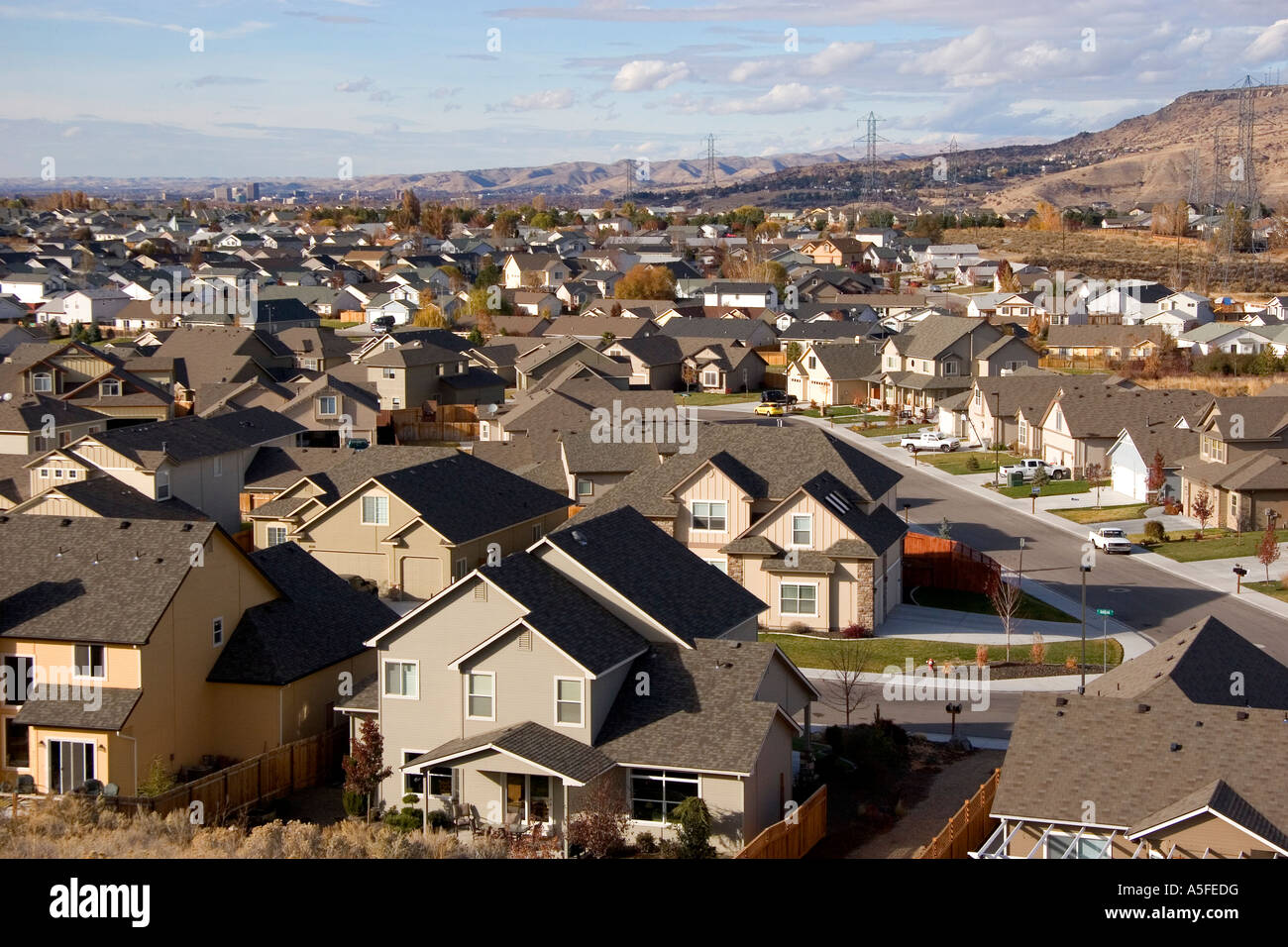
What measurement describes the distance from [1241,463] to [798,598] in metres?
24.9

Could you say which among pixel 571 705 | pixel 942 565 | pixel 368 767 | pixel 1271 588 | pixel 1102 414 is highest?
pixel 1102 414

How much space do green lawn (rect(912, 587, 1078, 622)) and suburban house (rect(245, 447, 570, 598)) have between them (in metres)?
13.4

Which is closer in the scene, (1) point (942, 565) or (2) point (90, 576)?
(2) point (90, 576)

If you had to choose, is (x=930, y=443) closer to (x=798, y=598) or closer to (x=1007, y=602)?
(x=798, y=598)

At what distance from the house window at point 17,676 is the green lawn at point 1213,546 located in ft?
132

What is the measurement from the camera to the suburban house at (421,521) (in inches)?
1777

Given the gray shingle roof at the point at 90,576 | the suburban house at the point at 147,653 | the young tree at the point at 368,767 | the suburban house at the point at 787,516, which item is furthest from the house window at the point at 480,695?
the suburban house at the point at 787,516

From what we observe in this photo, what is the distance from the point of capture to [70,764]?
27.4m

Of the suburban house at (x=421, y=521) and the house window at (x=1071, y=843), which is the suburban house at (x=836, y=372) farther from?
the house window at (x=1071, y=843)

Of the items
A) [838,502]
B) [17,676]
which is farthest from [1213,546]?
[17,676]

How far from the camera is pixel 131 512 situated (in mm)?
42500
